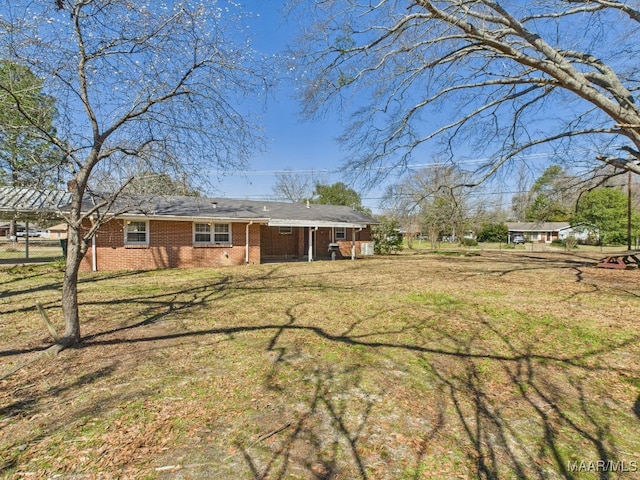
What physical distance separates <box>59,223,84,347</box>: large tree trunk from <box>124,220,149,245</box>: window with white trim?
31.2 ft

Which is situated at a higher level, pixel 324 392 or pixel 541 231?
pixel 541 231

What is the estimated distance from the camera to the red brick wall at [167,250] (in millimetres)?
12523

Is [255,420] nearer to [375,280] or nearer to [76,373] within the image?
[76,373]

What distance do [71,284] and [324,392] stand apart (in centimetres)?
373

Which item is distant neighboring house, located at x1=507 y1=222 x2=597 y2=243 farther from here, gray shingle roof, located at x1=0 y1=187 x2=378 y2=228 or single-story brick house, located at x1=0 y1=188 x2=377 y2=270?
single-story brick house, located at x1=0 y1=188 x2=377 y2=270

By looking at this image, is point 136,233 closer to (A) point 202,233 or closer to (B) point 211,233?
(A) point 202,233

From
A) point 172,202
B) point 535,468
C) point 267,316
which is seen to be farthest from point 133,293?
point 535,468

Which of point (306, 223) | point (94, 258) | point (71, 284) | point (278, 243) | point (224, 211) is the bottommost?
point (94, 258)

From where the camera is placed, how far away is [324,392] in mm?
3309

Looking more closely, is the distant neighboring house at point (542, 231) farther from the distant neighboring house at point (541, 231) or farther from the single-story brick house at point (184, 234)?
the single-story brick house at point (184, 234)

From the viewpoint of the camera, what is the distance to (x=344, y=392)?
3309 mm

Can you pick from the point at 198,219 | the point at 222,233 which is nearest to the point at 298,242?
the point at 222,233

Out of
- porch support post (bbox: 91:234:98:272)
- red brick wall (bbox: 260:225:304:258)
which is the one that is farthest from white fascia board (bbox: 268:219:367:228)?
porch support post (bbox: 91:234:98:272)

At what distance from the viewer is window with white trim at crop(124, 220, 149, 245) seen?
42.3ft
